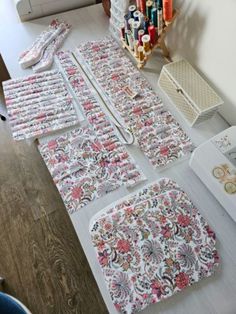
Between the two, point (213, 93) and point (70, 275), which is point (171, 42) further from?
point (70, 275)

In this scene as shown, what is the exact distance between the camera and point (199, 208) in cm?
74

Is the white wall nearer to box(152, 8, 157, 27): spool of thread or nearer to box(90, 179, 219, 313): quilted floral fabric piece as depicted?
box(152, 8, 157, 27): spool of thread

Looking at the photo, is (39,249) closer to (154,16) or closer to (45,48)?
(45,48)

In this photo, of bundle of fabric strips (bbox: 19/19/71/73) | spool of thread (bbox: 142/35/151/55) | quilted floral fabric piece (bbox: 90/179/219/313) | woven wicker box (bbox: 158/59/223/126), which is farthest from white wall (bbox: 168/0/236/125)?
bundle of fabric strips (bbox: 19/19/71/73)

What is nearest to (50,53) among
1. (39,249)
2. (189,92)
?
(189,92)

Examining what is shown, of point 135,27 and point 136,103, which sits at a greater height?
point 135,27

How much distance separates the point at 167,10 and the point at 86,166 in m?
0.59

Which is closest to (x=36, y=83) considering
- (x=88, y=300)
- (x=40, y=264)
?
(x=40, y=264)

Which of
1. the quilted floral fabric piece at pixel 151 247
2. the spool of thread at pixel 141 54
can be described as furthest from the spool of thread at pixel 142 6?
the quilted floral fabric piece at pixel 151 247

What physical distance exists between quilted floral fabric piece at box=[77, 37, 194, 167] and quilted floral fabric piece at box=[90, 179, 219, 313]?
16cm

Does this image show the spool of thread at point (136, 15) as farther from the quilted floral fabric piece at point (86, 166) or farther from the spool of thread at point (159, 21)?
the quilted floral fabric piece at point (86, 166)

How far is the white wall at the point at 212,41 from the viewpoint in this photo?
77 centimetres

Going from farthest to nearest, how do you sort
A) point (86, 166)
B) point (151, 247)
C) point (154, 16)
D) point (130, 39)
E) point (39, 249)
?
point (39, 249)
point (130, 39)
point (154, 16)
point (86, 166)
point (151, 247)

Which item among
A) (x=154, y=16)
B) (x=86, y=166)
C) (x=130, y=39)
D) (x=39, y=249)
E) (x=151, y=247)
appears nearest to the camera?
(x=151, y=247)
